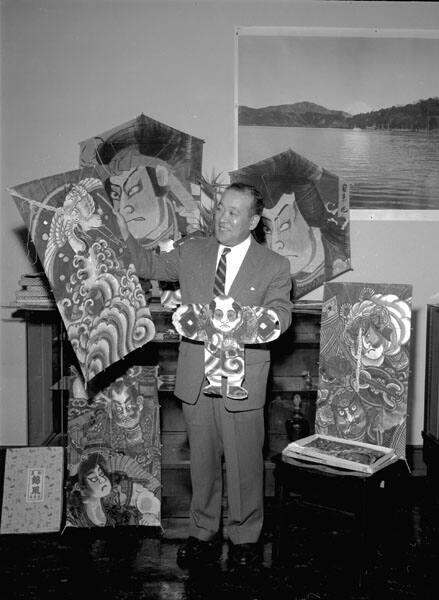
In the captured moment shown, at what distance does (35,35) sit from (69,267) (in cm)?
178

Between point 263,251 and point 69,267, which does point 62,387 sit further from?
point 263,251

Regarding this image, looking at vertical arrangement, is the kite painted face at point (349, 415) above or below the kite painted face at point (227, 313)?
below

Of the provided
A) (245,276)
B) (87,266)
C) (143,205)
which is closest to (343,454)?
(245,276)

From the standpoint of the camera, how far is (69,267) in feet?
9.04

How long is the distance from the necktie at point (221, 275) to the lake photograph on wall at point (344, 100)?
1222mm

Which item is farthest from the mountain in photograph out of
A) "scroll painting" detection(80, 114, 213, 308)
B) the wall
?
"scroll painting" detection(80, 114, 213, 308)

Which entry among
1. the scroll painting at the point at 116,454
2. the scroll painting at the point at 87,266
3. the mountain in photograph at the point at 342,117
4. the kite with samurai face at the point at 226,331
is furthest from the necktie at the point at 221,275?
the mountain in photograph at the point at 342,117

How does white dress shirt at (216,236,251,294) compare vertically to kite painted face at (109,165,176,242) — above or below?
below

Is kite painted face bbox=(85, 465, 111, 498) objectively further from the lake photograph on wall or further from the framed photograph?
the lake photograph on wall

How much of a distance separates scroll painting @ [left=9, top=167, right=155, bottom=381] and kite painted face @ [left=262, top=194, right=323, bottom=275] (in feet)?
4.18

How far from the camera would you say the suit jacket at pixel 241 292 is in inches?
107

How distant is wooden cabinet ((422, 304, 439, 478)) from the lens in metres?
3.65

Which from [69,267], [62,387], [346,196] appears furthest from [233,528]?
[346,196]

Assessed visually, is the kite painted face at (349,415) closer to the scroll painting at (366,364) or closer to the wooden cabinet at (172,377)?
the scroll painting at (366,364)
